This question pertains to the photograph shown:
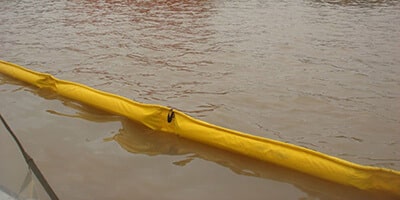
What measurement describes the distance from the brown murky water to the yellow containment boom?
0.12 meters

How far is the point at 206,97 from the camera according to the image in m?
5.93

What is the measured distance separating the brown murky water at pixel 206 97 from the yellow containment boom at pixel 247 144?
0.12m

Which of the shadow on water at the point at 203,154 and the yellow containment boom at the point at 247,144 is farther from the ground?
the yellow containment boom at the point at 247,144

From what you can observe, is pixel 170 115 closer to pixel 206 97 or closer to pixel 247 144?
pixel 247 144

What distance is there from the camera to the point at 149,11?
586 inches

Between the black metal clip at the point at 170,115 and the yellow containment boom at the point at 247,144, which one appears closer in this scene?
the yellow containment boom at the point at 247,144

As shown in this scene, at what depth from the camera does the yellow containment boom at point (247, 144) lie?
3.16m

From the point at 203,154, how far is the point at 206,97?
195 cm

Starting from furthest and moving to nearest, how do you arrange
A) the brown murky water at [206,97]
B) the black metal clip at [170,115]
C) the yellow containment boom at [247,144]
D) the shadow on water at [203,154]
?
the black metal clip at [170,115]
the brown murky water at [206,97]
the shadow on water at [203,154]
the yellow containment boom at [247,144]

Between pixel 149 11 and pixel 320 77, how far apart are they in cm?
969

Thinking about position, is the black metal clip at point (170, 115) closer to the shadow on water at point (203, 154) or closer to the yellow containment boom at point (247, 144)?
the yellow containment boom at point (247, 144)

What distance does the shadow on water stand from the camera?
3379mm

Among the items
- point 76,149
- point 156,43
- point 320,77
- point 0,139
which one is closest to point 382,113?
point 320,77

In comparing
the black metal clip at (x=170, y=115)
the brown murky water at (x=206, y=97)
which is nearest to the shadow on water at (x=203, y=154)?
the brown murky water at (x=206, y=97)
